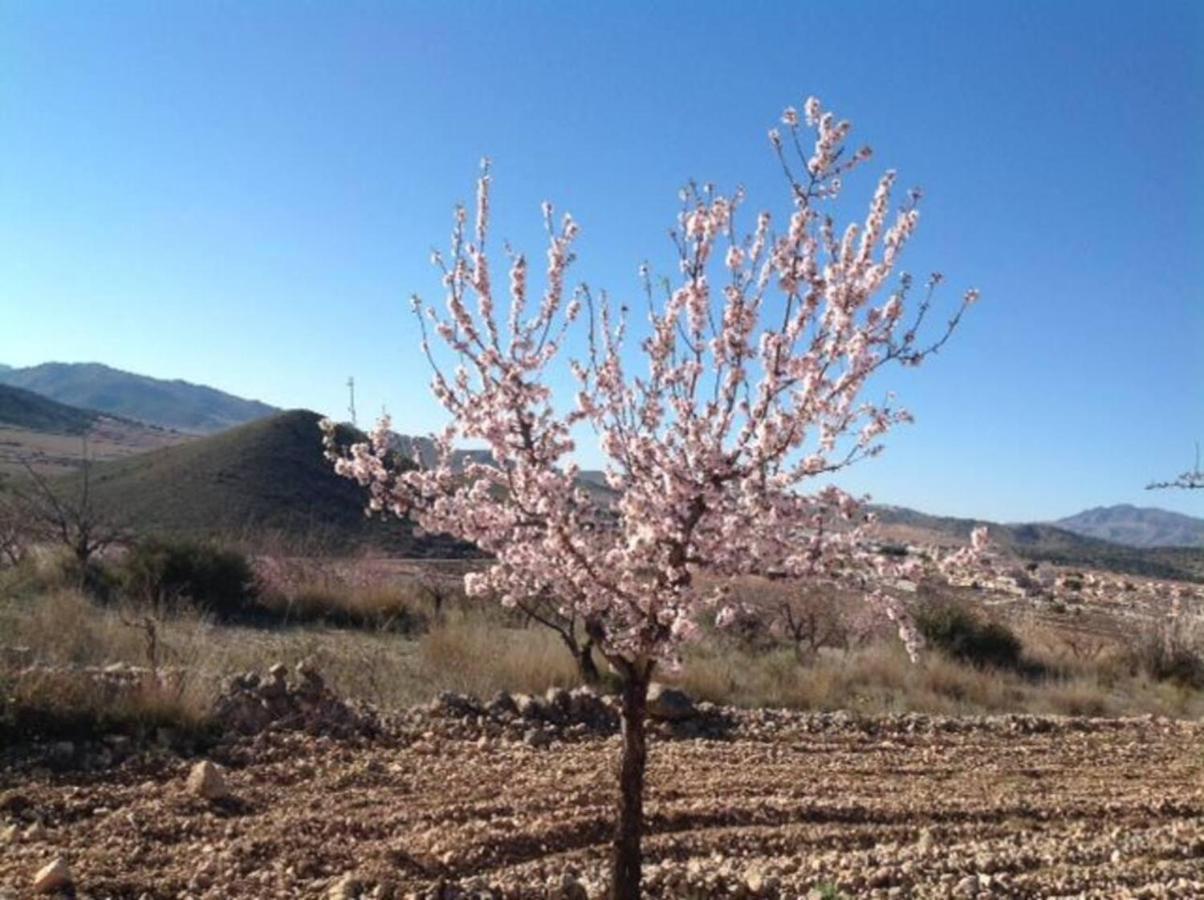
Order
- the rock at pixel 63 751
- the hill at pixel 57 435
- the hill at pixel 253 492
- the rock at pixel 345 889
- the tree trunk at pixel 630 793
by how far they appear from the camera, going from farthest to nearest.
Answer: the hill at pixel 57 435 → the hill at pixel 253 492 → the rock at pixel 63 751 → the rock at pixel 345 889 → the tree trunk at pixel 630 793

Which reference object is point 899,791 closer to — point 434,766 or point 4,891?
point 434,766

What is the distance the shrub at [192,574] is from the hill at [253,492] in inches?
668

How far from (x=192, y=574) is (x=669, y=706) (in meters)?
9.91

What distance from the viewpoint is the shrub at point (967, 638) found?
17.5m

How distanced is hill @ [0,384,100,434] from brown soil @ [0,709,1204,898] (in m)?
105

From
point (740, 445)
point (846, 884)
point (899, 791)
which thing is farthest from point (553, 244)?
point (899, 791)

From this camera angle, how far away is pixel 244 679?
29.2 feet

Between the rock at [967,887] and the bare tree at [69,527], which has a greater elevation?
the bare tree at [69,527]

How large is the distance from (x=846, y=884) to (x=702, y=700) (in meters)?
5.58

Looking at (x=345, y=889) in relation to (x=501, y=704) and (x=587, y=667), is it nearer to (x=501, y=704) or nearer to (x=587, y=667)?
(x=501, y=704)

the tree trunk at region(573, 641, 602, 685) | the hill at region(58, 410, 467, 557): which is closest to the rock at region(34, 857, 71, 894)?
the tree trunk at region(573, 641, 602, 685)

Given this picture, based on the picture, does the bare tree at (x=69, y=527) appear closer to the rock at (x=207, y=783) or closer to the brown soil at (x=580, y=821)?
the brown soil at (x=580, y=821)

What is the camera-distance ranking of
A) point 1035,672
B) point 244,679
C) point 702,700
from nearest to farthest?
1. point 244,679
2. point 702,700
3. point 1035,672

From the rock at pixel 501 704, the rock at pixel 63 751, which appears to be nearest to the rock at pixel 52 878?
the rock at pixel 63 751
